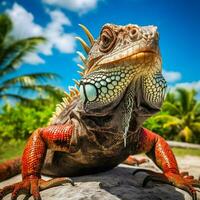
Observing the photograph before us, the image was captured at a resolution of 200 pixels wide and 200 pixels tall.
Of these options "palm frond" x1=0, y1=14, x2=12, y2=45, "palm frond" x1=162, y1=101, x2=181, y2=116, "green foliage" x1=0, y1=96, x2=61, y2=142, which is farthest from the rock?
"palm frond" x1=162, y1=101, x2=181, y2=116

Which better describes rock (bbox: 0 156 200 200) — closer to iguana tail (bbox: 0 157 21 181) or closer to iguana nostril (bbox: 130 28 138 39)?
iguana tail (bbox: 0 157 21 181)

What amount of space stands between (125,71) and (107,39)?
18.7 inches

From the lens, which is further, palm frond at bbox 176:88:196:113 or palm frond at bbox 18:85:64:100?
palm frond at bbox 176:88:196:113

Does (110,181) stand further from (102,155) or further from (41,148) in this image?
(41,148)

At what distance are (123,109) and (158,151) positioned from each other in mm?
1213

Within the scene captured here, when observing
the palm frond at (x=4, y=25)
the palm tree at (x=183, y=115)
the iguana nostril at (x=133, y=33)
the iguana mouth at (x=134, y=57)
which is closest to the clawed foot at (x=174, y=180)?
the iguana mouth at (x=134, y=57)

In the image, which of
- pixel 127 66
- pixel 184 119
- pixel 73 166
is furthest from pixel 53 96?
pixel 127 66

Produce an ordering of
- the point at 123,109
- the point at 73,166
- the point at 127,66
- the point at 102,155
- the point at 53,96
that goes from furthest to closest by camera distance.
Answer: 1. the point at 53,96
2. the point at 73,166
3. the point at 102,155
4. the point at 123,109
5. the point at 127,66

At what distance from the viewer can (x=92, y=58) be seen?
340cm

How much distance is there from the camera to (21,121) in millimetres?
17391

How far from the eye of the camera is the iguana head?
2.84 meters

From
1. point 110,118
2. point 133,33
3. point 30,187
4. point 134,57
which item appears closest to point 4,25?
point 30,187

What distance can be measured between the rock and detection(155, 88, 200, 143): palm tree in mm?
19849

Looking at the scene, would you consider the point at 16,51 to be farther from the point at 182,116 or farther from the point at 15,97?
the point at 182,116
